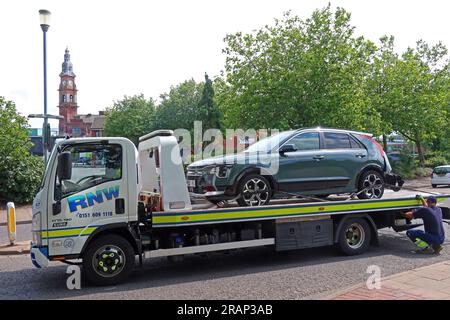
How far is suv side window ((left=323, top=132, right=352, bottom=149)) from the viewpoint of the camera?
8.68 meters

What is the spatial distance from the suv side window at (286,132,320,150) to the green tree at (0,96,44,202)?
13.4 m

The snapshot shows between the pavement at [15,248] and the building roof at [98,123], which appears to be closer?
the pavement at [15,248]

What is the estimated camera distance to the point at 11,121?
1864cm

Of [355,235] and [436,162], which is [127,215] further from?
[436,162]

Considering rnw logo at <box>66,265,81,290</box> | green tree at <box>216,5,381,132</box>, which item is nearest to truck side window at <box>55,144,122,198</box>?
rnw logo at <box>66,265,81,290</box>

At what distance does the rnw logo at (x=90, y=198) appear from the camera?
635 centimetres

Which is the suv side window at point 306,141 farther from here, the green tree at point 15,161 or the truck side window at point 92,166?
the green tree at point 15,161

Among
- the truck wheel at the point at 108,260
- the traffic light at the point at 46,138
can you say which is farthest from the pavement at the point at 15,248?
the truck wheel at the point at 108,260

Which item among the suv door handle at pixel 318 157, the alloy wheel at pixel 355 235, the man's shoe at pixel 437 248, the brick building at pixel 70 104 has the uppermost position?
the brick building at pixel 70 104

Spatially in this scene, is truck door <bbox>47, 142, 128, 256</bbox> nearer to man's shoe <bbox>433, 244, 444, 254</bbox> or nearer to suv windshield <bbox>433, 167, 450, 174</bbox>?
man's shoe <bbox>433, 244, 444, 254</bbox>

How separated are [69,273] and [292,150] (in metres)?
4.47

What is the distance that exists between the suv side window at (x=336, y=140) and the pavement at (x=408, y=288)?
2.92 metres
